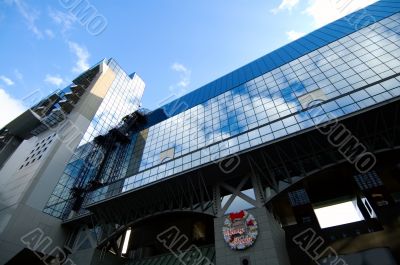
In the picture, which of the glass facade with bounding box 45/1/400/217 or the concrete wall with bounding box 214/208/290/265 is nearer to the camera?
the concrete wall with bounding box 214/208/290/265

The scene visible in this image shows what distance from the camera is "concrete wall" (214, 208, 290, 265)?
1906cm

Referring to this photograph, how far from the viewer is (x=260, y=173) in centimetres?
2366

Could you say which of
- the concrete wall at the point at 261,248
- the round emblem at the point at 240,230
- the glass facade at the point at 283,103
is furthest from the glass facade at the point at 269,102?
the concrete wall at the point at 261,248

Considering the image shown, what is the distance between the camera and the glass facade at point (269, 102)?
23125mm

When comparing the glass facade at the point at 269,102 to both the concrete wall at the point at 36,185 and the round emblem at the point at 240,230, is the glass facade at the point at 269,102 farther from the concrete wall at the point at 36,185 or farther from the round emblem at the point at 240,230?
the round emblem at the point at 240,230

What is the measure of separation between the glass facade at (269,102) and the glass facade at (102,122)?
184mm

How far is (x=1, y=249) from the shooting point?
28094 mm

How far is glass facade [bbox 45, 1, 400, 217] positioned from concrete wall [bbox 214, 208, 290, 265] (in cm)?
585

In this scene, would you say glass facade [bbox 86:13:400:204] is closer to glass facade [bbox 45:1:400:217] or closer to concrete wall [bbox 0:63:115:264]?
glass facade [bbox 45:1:400:217]

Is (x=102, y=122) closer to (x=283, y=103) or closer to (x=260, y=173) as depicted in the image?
(x=283, y=103)

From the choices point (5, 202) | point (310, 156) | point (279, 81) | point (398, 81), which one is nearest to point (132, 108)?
point (5, 202)

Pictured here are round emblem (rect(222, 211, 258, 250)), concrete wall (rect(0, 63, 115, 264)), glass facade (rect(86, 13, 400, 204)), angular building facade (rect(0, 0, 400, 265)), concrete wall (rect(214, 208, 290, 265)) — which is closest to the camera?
concrete wall (rect(214, 208, 290, 265))

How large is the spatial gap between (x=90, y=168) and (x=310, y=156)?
1257 inches

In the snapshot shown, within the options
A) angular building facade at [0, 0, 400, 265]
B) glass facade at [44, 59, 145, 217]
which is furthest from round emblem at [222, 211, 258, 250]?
glass facade at [44, 59, 145, 217]
